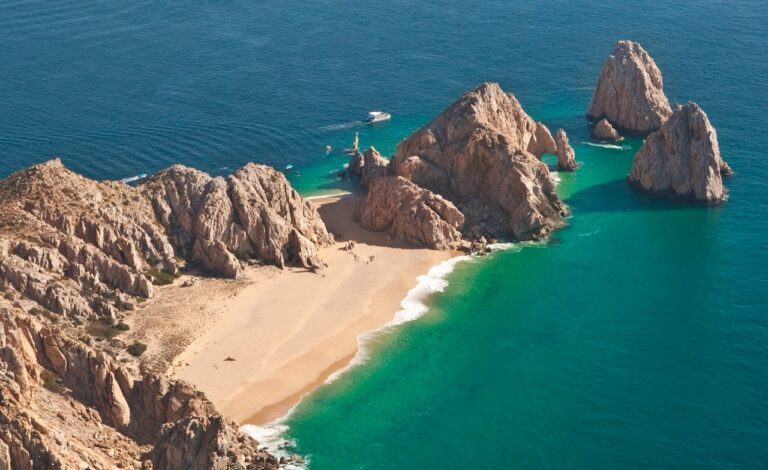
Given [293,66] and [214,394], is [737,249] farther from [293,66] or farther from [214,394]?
[293,66]

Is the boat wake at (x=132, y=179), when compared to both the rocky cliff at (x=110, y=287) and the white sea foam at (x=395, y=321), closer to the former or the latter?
the rocky cliff at (x=110, y=287)

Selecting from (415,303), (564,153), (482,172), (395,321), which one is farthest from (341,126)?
(395,321)

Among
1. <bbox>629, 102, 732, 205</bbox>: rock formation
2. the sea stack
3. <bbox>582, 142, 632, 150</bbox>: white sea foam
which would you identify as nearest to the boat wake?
the sea stack

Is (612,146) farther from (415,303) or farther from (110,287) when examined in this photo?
(110,287)

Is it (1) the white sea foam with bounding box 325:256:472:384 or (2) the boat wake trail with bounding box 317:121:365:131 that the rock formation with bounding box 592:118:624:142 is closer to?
(2) the boat wake trail with bounding box 317:121:365:131

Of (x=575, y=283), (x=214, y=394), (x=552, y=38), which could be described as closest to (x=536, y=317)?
(x=575, y=283)
